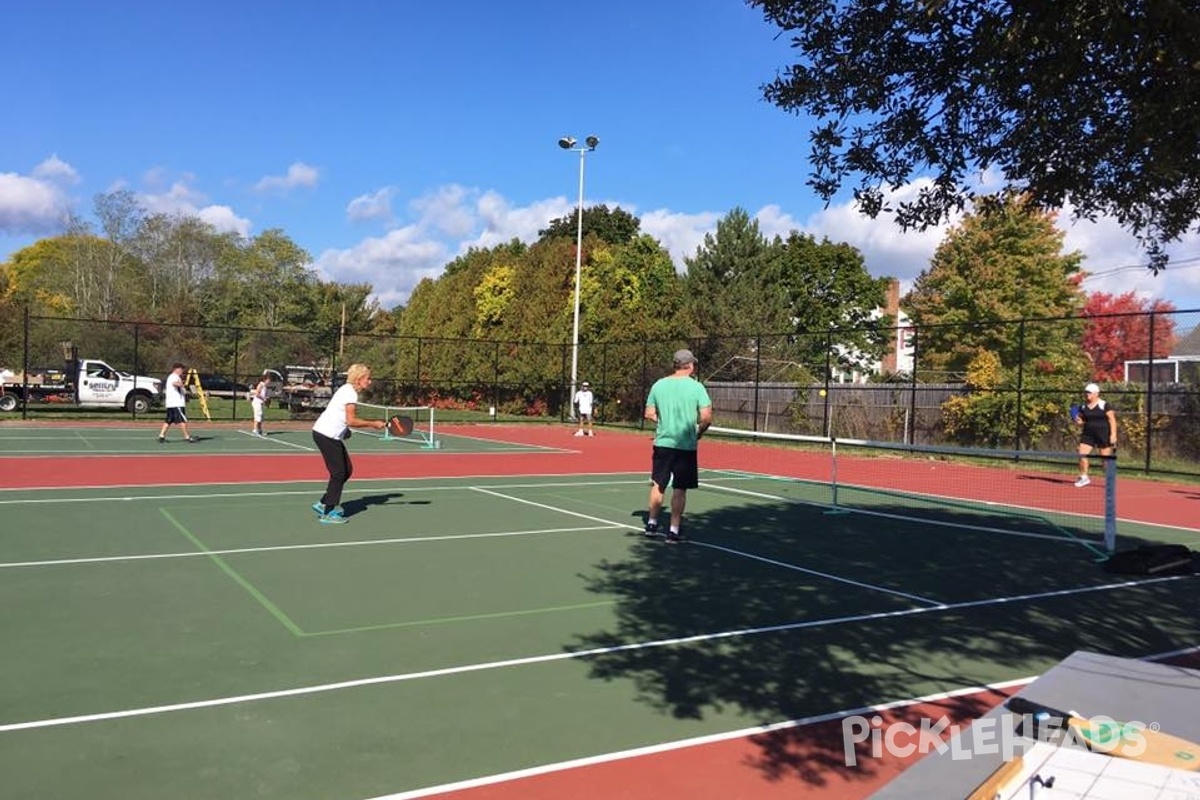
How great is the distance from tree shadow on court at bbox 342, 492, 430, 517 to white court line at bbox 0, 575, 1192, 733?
6.71 metres

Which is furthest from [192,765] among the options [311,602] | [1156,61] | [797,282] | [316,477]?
[797,282]

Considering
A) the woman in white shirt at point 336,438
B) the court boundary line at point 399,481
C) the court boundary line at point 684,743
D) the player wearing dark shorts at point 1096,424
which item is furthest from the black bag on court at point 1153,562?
A: the woman in white shirt at point 336,438

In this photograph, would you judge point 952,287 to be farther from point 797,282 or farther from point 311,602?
point 311,602

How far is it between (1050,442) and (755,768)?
23130 millimetres

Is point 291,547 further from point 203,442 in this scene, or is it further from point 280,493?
point 203,442

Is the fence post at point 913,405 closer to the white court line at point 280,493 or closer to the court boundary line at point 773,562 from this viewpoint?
the white court line at point 280,493

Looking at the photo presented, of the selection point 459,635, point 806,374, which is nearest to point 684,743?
point 459,635

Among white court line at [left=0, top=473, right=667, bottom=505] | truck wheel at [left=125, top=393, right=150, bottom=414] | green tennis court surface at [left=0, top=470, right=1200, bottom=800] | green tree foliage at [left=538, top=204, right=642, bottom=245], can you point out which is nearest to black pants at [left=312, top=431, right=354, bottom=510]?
green tennis court surface at [left=0, top=470, right=1200, bottom=800]

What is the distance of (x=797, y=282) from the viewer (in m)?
61.1

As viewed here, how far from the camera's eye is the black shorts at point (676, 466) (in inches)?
388

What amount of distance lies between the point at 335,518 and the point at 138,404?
27320 millimetres

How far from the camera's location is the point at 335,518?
438 inches

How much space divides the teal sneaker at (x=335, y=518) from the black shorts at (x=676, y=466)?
396cm

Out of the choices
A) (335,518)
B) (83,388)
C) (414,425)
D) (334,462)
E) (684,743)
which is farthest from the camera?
(83,388)
